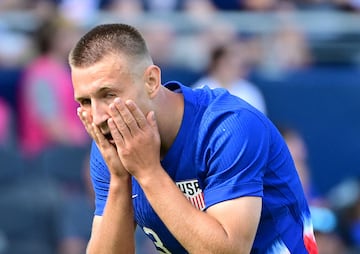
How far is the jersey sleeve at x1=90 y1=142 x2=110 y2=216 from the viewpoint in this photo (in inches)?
187

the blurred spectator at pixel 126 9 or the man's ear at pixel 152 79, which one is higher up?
the man's ear at pixel 152 79

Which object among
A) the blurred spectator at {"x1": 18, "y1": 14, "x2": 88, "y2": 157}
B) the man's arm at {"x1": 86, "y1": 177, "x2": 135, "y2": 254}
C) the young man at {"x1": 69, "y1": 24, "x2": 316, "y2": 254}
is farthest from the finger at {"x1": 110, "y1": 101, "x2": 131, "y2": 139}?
the blurred spectator at {"x1": 18, "y1": 14, "x2": 88, "y2": 157}

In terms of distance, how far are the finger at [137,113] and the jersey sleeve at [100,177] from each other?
471mm

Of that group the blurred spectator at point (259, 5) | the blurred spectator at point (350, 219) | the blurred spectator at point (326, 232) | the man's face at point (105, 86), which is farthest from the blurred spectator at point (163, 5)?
the man's face at point (105, 86)

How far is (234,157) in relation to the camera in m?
4.36

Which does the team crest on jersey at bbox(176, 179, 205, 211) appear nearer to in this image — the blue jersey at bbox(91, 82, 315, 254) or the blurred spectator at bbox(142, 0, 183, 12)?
the blue jersey at bbox(91, 82, 315, 254)

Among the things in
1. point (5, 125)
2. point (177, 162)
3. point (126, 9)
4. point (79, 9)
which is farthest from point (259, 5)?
point (177, 162)

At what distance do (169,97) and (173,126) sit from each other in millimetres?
124

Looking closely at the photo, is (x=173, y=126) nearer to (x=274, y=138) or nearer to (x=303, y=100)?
(x=274, y=138)

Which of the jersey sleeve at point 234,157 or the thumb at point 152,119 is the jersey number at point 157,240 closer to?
the jersey sleeve at point 234,157

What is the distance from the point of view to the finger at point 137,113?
428 cm

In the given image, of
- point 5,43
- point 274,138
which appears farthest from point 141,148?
point 5,43

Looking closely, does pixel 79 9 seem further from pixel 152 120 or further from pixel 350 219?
pixel 152 120

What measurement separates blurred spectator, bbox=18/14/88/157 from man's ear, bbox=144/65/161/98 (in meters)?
5.34
